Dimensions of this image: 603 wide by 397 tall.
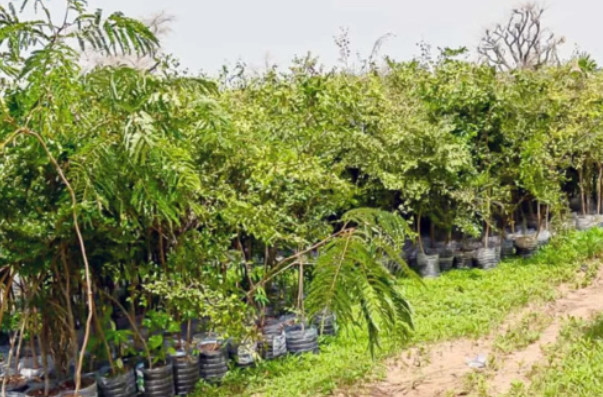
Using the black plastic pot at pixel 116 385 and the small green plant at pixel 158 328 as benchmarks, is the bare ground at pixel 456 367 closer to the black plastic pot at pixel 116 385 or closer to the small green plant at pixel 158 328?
the small green plant at pixel 158 328

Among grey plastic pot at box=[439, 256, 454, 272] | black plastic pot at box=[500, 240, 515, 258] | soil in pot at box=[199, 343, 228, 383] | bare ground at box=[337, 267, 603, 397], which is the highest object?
black plastic pot at box=[500, 240, 515, 258]

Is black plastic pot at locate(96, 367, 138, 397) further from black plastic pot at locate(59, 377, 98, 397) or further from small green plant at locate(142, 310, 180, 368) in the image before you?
small green plant at locate(142, 310, 180, 368)

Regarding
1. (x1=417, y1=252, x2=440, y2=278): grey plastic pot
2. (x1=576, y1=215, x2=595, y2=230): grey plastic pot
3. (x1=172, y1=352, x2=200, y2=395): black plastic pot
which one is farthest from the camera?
(x1=576, y1=215, x2=595, y2=230): grey plastic pot

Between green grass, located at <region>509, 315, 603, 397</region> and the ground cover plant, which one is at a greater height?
the ground cover plant

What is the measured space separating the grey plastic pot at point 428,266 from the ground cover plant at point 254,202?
0.07ft

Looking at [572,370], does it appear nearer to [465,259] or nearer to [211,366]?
[211,366]

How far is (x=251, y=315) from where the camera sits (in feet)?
14.3

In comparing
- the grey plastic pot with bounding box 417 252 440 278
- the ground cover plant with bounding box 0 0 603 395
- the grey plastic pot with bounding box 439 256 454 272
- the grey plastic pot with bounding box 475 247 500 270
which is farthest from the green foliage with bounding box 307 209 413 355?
the grey plastic pot with bounding box 475 247 500 270

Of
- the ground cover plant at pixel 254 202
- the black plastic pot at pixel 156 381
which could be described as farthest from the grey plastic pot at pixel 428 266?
the black plastic pot at pixel 156 381

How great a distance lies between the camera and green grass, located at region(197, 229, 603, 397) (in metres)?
4.18

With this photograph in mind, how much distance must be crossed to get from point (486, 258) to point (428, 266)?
781 millimetres

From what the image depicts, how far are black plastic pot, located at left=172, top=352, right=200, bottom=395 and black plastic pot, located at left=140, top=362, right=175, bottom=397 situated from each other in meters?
0.11

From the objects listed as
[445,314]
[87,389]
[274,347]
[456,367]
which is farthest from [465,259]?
[87,389]

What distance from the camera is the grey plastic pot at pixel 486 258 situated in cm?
743
